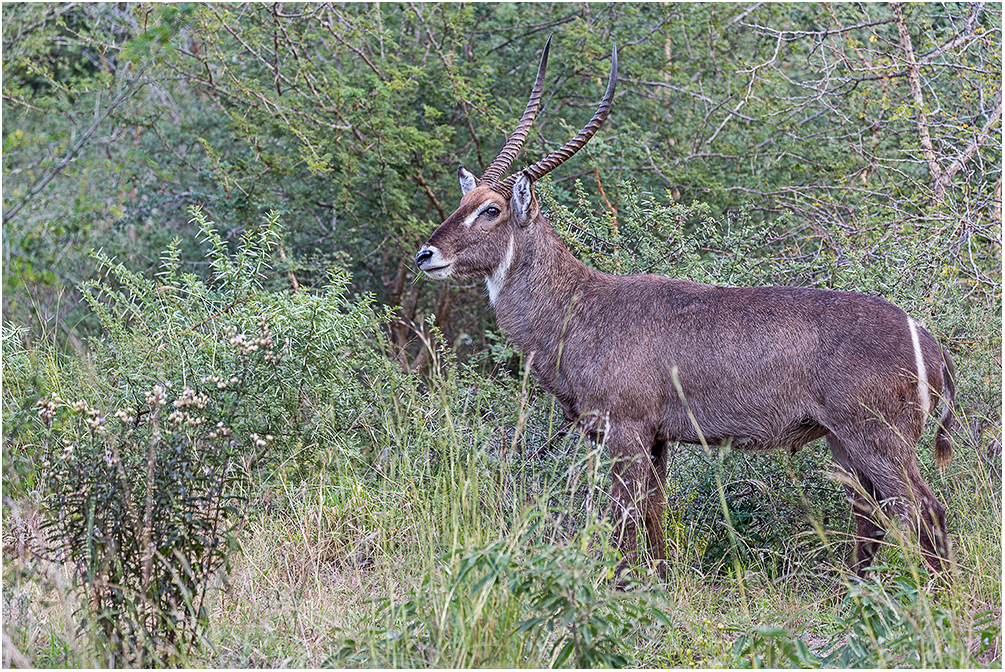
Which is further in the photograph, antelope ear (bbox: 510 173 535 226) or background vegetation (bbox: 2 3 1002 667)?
antelope ear (bbox: 510 173 535 226)

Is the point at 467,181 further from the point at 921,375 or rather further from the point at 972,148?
the point at 972,148

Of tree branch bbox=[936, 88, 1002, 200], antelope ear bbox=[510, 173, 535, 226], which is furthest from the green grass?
tree branch bbox=[936, 88, 1002, 200]

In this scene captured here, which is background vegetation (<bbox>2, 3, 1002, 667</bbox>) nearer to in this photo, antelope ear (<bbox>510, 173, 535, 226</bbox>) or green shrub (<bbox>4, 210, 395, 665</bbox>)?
green shrub (<bbox>4, 210, 395, 665</bbox>)

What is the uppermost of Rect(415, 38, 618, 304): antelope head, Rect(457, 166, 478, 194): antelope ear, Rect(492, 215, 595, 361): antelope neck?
Rect(457, 166, 478, 194): antelope ear

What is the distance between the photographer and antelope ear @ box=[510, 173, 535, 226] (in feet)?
16.8

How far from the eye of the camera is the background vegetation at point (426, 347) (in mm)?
3535

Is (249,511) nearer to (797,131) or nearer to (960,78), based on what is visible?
(797,131)

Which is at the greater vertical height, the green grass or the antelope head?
the antelope head

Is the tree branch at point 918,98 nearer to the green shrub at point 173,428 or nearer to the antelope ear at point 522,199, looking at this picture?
the antelope ear at point 522,199

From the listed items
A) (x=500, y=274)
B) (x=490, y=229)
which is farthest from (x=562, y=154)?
(x=500, y=274)

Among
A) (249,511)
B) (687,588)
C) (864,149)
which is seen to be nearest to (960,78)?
(864,149)

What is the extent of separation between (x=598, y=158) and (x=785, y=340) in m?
3.24

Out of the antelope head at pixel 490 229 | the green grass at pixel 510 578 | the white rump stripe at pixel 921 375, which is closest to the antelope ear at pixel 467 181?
the antelope head at pixel 490 229

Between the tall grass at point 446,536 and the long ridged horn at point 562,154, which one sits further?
the long ridged horn at point 562,154
